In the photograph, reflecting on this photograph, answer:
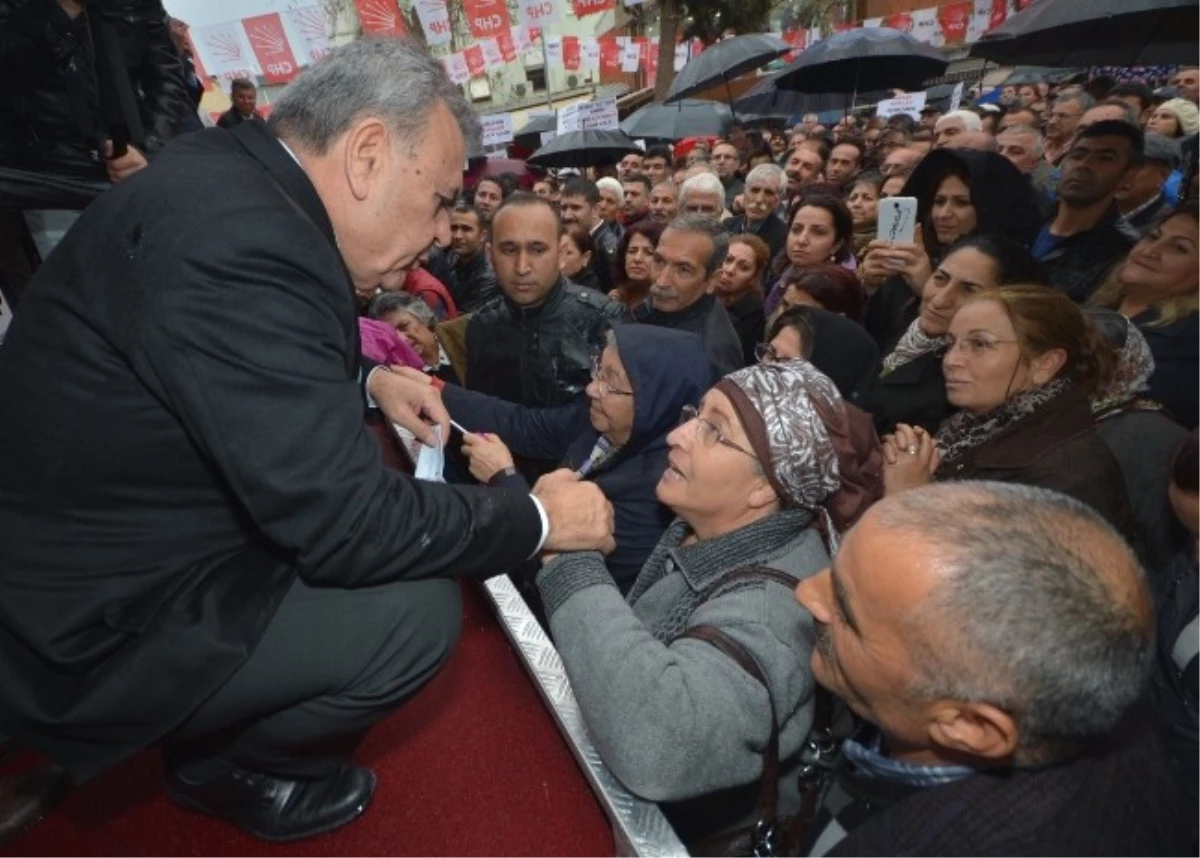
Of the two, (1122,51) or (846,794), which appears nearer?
(846,794)

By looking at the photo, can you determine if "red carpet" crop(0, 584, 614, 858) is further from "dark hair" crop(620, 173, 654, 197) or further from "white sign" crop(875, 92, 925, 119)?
"white sign" crop(875, 92, 925, 119)

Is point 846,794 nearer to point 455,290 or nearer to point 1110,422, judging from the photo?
point 1110,422

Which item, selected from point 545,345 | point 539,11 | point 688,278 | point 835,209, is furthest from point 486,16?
point 545,345

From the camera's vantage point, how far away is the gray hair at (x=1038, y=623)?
36.2 inches

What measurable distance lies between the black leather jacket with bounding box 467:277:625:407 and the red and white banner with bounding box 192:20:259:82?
13.3m

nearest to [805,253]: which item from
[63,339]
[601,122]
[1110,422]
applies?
[1110,422]

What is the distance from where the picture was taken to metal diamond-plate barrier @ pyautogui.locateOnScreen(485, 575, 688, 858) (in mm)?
1440

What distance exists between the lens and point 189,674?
1277 millimetres

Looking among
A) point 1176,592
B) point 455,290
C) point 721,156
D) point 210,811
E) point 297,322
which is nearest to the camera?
point 297,322

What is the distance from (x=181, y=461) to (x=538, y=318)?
7.54 feet

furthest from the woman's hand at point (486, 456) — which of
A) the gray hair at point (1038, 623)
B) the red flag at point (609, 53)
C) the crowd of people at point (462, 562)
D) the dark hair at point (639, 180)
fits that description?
the red flag at point (609, 53)

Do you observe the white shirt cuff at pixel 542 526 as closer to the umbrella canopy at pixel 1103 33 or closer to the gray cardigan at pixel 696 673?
the gray cardigan at pixel 696 673

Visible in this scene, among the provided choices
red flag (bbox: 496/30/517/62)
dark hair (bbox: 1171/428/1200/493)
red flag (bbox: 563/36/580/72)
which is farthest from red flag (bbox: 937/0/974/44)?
dark hair (bbox: 1171/428/1200/493)

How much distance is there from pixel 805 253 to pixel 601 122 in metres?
6.12
